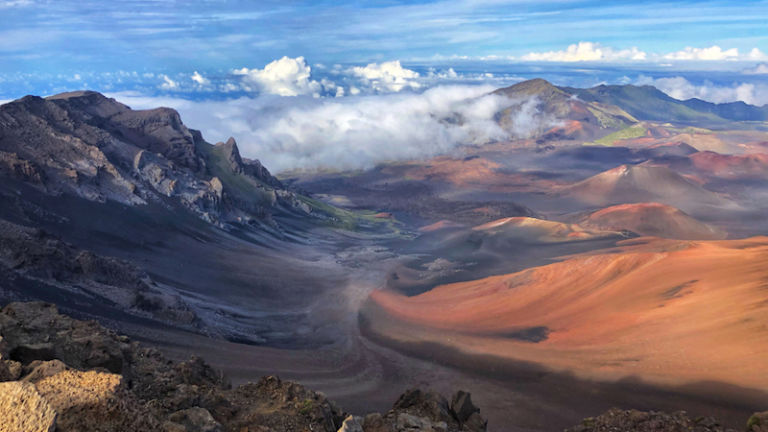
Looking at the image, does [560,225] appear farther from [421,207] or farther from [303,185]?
[303,185]

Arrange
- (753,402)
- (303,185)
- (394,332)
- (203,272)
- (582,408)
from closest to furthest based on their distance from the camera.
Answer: (753,402) < (582,408) < (394,332) < (203,272) < (303,185)

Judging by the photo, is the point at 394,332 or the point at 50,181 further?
the point at 50,181

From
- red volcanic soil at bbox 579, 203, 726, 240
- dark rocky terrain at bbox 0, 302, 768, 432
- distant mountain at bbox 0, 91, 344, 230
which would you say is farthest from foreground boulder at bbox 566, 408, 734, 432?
red volcanic soil at bbox 579, 203, 726, 240

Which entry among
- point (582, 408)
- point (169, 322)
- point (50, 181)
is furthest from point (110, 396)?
point (50, 181)

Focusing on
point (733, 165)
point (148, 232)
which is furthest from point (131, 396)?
point (733, 165)

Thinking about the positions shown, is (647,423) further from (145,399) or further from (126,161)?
(126,161)

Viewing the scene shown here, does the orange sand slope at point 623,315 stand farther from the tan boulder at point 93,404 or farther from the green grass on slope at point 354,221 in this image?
the green grass on slope at point 354,221
